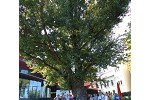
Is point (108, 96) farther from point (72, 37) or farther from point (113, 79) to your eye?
point (72, 37)

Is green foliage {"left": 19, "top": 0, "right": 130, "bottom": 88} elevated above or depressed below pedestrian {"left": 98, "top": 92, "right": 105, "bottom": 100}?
above

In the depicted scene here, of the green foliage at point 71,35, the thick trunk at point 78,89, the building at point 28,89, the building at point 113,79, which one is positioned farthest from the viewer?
the thick trunk at point 78,89

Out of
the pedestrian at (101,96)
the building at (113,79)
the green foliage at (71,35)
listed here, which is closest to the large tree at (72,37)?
the green foliage at (71,35)

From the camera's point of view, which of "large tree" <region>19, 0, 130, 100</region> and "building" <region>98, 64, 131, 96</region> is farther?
"large tree" <region>19, 0, 130, 100</region>

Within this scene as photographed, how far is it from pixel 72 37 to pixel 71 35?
1.6 inches

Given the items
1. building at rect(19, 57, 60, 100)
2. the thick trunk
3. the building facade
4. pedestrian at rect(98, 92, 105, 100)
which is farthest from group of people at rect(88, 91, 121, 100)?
the thick trunk

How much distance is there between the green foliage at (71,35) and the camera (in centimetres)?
582

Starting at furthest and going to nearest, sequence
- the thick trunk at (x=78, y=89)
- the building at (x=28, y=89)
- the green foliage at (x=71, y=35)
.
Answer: the thick trunk at (x=78, y=89) → the green foliage at (x=71, y=35) → the building at (x=28, y=89)

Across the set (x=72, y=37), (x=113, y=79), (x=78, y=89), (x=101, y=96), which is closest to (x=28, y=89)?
(x=101, y=96)

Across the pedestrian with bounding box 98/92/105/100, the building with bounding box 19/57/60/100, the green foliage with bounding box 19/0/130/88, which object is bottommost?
the pedestrian with bounding box 98/92/105/100

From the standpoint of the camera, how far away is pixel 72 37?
5895 millimetres

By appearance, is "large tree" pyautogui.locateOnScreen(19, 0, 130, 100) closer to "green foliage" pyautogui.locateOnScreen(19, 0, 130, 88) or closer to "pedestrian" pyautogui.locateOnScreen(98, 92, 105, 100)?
"green foliage" pyautogui.locateOnScreen(19, 0, 130, 88)

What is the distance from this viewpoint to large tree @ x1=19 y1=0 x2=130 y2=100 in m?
5.82

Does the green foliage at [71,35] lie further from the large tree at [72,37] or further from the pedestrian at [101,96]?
the pedestrian at [101,96]
